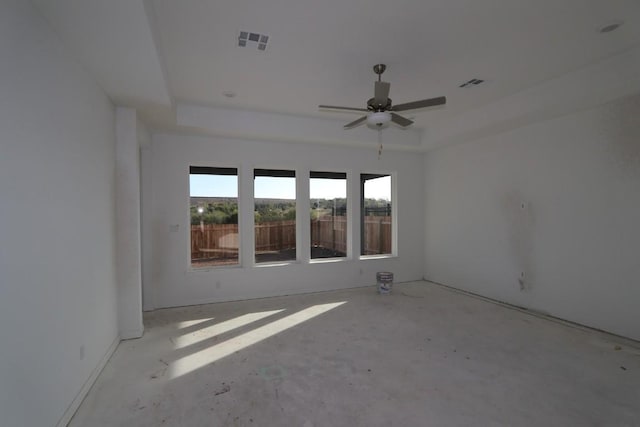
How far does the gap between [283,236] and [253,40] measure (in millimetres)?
3381

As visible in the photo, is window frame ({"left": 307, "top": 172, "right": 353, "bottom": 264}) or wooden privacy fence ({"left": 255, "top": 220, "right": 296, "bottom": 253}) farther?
window frame ({"left": 307, "top": 172, "right": 353, "bottom": 264})

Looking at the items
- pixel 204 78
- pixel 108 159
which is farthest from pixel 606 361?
pixel 108 159

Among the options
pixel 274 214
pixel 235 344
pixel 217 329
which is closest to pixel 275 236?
pixel 274 214

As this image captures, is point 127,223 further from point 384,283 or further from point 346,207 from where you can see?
point 384,283

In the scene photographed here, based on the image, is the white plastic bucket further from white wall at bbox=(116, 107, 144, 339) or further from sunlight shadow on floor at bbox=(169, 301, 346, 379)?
white wall at bbox=(116, 107, 144, 339)

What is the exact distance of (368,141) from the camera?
17.9 ft

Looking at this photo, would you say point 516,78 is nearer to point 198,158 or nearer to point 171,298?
point 198,158

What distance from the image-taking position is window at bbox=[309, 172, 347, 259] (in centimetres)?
575

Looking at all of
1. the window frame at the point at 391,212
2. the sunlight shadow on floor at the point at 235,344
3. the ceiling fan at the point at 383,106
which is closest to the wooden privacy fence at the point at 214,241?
the sunlight shadow on floor at the point at 235,344

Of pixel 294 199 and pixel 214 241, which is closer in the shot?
pixel 214 241

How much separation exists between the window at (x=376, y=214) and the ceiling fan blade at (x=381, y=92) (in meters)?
3.01

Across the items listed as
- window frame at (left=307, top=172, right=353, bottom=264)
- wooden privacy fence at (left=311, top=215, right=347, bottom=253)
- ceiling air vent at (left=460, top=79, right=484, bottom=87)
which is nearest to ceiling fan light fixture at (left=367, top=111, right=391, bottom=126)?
ceiling air vent at (left=460, top=79, right=484, bottom=87)

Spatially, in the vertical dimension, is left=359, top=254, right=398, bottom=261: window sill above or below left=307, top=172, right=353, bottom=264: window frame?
below

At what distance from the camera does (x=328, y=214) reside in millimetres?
5957
